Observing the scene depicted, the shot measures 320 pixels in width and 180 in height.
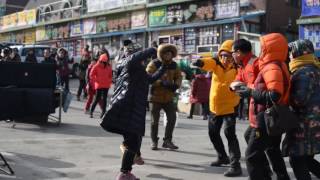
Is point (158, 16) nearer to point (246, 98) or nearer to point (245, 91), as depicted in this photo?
point (246, 98)

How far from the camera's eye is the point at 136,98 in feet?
21.4

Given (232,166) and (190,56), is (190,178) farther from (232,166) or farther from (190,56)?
(190,56)

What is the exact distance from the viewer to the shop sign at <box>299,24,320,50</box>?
19184 mm

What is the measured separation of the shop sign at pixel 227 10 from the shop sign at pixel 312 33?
3.48 meters

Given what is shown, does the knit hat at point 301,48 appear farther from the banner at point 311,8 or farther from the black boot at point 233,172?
the banner at point 311,8

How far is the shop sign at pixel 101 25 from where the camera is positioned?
32.2 m

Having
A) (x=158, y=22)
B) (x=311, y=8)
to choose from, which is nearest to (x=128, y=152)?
(x=311, y=8)

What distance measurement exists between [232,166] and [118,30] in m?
24.3

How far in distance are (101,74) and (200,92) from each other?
3175mm

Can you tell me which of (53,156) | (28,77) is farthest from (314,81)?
(28,77)

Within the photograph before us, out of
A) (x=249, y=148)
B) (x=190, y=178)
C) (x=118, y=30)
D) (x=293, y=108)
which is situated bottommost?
(x=190, y=178)

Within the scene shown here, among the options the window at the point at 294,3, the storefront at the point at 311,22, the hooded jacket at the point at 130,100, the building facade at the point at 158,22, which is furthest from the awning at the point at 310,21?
the hooded jacket at the point at 130,100

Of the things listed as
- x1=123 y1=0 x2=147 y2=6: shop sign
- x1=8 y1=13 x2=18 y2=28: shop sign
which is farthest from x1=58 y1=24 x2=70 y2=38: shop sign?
x1=8 y1=13 x2=18 y2=28: shop sign

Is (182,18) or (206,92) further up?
(182,18)
